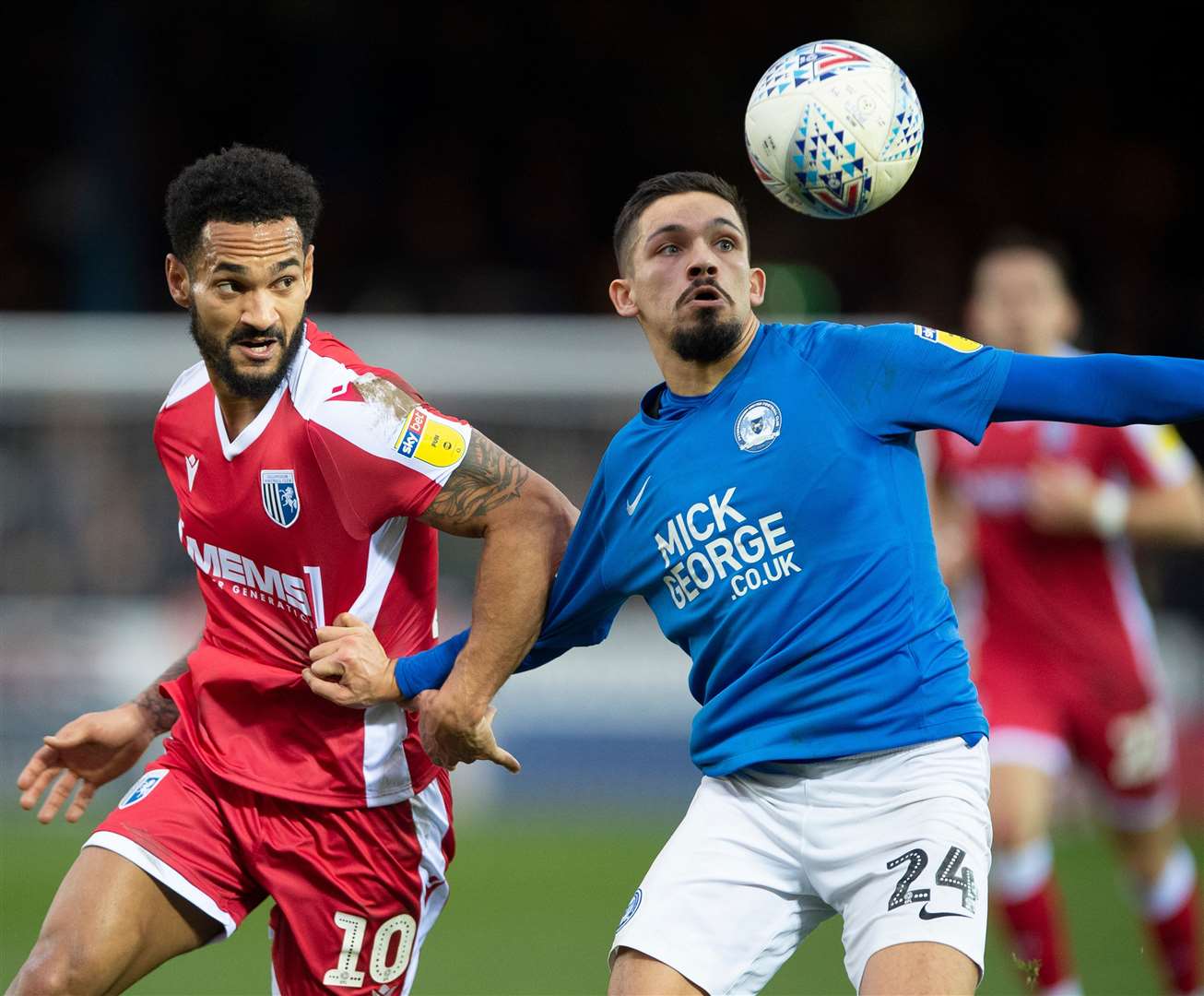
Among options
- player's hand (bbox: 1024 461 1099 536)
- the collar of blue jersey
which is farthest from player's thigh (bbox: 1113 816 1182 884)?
the collar of blue jersey

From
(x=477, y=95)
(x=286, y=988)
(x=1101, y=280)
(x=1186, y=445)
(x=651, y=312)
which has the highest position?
(x=477, y=95)

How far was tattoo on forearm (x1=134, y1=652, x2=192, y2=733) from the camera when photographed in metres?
4.73

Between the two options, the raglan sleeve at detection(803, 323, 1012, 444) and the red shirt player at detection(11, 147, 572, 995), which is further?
the red shirt player at detection(11, 147, 572, 995)

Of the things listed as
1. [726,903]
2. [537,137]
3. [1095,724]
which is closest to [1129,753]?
[1095,724]

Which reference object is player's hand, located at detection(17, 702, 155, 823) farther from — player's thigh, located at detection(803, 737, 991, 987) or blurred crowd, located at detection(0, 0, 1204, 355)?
blurred crowd, located at detection(0, 0, 1204, 355)

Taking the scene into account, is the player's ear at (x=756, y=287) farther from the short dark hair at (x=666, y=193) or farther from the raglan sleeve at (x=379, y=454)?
the raglan sleeve at (x=379, y=454)

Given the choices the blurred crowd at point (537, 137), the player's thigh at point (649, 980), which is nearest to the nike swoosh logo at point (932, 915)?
the player's thigh at point (649, 980)

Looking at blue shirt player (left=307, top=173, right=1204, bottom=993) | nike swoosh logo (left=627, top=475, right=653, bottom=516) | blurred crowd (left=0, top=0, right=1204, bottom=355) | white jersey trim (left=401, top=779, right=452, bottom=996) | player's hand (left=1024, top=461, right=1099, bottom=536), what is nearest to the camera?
blue shirt player (left=307, top=173, right=1204, bottom=993)

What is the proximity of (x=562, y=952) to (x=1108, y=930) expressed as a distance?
2.64 meters

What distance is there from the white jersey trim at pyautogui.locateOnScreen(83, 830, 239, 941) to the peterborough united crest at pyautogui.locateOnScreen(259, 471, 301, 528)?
883mm

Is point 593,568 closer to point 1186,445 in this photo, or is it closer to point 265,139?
point 1186,445

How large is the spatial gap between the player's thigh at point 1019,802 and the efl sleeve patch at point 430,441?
9.28 ft

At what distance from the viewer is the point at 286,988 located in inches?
174

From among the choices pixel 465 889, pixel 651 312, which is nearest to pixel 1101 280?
pixel 465 889
